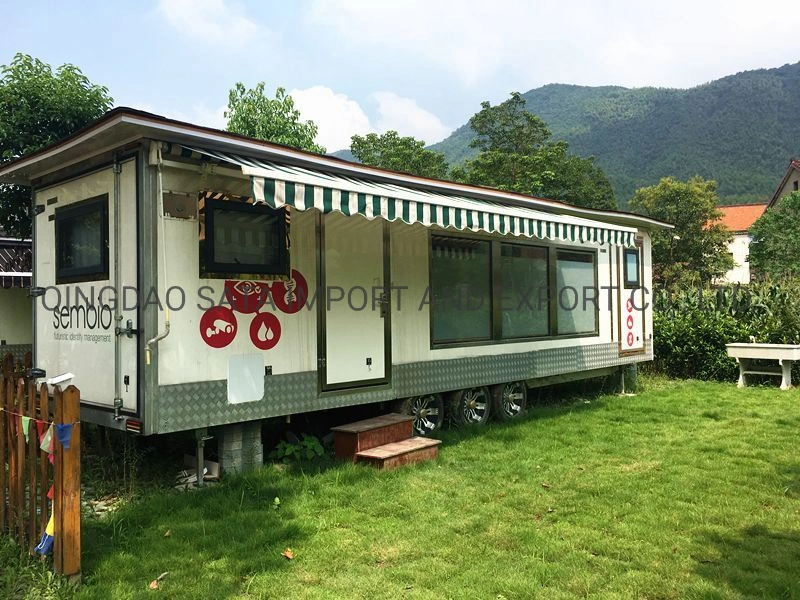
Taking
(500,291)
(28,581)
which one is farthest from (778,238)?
(28,581)

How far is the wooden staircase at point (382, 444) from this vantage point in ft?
18.2

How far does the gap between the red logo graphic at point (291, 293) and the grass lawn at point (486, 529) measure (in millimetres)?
1379

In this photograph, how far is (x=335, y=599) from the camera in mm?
3225

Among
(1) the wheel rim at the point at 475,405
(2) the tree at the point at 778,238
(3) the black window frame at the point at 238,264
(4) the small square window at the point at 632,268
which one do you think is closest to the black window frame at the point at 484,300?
(1) the wheel rim at the point at 475,405

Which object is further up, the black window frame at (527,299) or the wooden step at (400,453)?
the black window frame at (527,299)

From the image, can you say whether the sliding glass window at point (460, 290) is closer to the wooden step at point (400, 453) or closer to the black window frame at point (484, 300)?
the black window frame at point (484, 300)

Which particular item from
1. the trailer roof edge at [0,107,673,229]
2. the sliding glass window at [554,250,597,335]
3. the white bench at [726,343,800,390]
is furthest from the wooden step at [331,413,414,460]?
the white bench at [726,343,800,390]

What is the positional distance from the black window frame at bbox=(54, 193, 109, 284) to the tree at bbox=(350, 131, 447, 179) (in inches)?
1291

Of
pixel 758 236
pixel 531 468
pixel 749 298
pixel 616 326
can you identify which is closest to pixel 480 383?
pixel 531 468

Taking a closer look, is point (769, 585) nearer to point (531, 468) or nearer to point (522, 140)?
point (531, 468)

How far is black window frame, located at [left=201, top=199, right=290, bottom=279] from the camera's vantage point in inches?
191

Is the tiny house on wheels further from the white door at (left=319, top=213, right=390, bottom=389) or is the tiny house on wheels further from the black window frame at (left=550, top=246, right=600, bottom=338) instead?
the black window frame at (left=550, top=246, right=600, bottom=338)

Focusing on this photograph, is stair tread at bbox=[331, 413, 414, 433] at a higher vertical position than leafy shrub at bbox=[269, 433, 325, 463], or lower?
higher

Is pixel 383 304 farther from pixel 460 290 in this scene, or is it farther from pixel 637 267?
pixel 637 267
